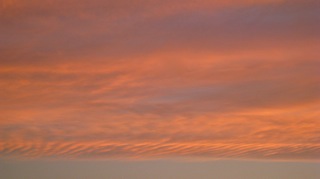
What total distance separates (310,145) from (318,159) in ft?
7.62

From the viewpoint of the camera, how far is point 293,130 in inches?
885

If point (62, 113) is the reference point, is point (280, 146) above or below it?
below

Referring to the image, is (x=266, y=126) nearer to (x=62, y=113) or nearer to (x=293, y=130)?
(x=293, y=130)

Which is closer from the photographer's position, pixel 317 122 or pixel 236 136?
pixel 317 122

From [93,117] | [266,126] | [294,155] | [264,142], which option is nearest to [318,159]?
[294,155]

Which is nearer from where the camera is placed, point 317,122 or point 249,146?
point 317,122

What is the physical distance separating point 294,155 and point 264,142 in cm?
217

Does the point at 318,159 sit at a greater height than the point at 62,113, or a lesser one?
lesser

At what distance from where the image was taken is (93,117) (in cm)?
2167

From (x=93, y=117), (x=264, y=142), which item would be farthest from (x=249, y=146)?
(x=93, y=117)

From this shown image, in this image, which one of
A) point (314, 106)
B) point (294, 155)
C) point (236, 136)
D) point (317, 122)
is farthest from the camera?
point (294, 155)

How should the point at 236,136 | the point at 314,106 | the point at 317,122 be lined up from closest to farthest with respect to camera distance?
the point at 314,106 → the point at 317,122 → the point at 236,136

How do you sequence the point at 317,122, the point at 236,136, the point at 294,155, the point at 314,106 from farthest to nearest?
the point at 294,155 → the point at 236,136 → the point at 317,122 → the point at 314,106

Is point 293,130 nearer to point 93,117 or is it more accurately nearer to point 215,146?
point 215,146
